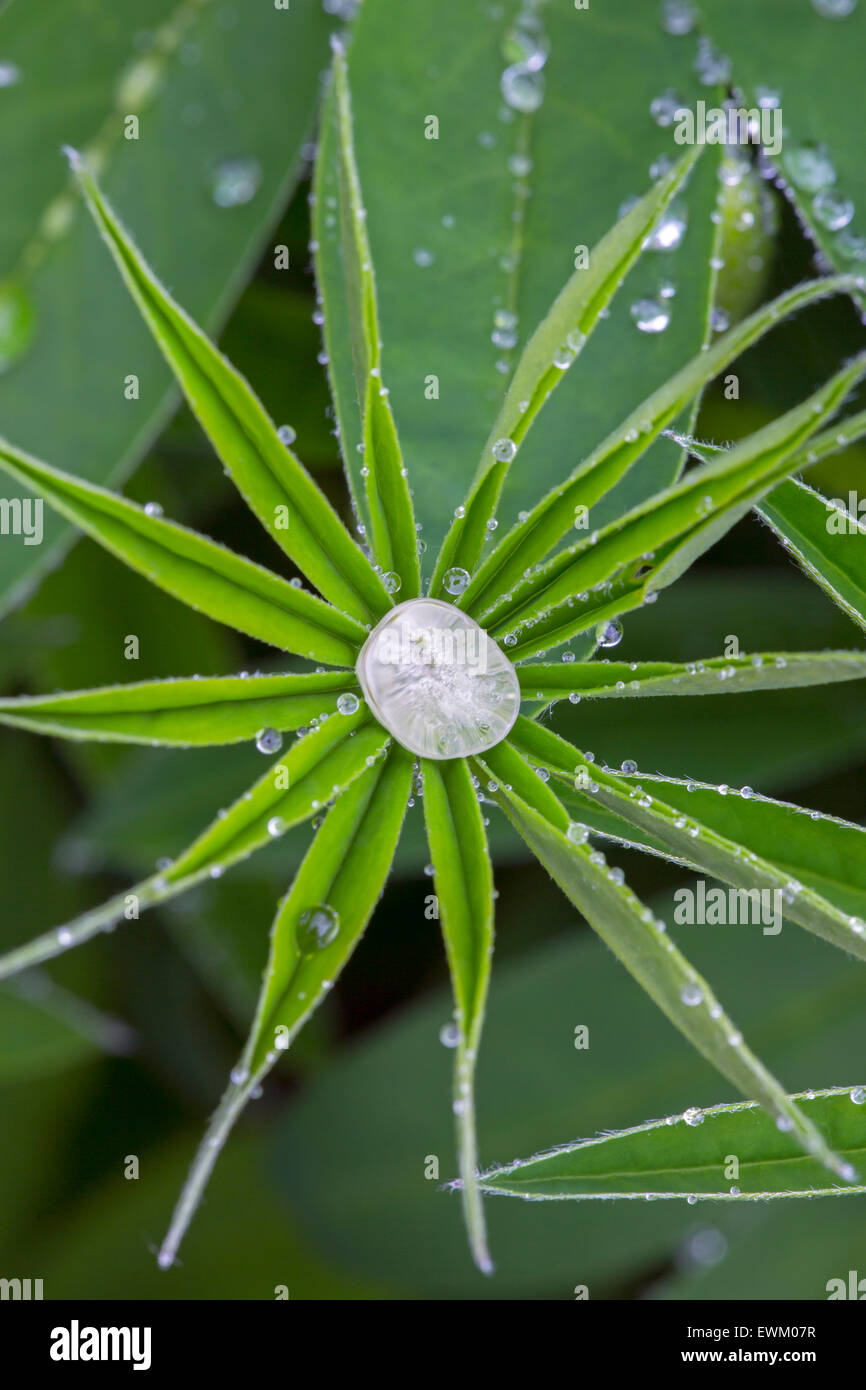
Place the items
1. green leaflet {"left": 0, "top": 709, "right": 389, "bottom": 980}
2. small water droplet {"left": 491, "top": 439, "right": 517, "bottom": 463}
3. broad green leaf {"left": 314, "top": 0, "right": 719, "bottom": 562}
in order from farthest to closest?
broad green leaf {"left": 314, "top": 0, "right": 719, "bottom": 562}, small water droplet {"left": 491, "top": 439, "right": 517, "bottom": 463}, green leaflet {"left": 0, "top": 709, "right": 389, "bottom": 980}

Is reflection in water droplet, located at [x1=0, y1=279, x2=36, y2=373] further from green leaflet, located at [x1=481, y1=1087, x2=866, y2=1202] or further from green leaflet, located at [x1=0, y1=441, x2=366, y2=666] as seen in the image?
green leaflet, located at [x1=481, y1=1087, x2=866, y2=1202]

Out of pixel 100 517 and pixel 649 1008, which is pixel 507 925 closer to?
pixel 649 1008

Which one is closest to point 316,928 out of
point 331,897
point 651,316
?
point 331,897

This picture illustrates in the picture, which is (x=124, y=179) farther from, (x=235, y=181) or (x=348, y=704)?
(x=348, y=704)

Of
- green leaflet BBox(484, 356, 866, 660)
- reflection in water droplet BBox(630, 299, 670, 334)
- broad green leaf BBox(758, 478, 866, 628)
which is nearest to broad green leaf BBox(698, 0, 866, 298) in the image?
reflection in water droplet BBox(630, 299, 670, 334)

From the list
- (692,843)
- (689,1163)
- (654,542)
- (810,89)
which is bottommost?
(689,1163)

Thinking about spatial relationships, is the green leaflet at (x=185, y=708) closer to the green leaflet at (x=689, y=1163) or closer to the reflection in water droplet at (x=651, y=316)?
the green leaflet at (x=689, y=1163)
